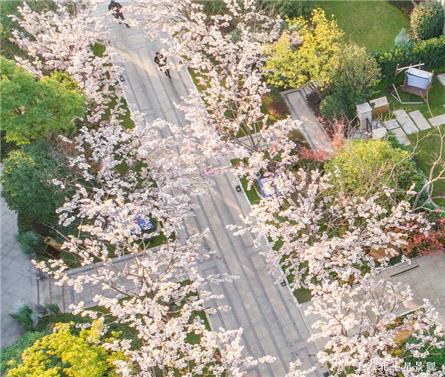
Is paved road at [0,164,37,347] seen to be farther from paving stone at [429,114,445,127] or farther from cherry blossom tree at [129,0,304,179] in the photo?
paving stone at [429,114,445,127]

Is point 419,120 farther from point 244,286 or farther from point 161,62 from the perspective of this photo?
point 161,62

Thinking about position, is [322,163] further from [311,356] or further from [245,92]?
[311,356]

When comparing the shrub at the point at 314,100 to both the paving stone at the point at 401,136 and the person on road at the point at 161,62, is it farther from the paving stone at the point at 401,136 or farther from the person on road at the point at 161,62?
the person on road at the point at 161,62

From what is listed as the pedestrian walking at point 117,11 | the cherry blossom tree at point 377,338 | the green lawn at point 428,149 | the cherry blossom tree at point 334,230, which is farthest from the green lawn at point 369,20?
the cherry blossom tree at point 377,338

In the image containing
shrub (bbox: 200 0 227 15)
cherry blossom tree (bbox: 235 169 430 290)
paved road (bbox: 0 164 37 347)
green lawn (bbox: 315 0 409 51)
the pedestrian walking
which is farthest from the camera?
the pedestrian walking

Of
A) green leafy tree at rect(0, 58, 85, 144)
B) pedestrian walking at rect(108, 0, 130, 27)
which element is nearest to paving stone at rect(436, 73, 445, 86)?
pedestrian walking at rect(108, 0, 130, 27)

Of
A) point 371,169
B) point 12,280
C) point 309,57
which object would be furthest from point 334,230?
point 12,280
